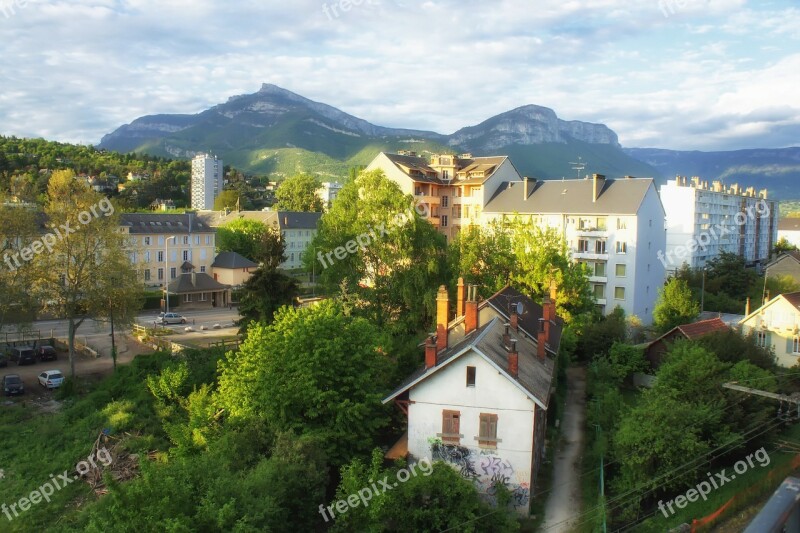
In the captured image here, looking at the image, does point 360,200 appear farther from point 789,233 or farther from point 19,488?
point 789,233

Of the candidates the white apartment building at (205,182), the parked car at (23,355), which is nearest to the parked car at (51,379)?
the parked car at (23,355)

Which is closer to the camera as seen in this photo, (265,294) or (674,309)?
(265,294)

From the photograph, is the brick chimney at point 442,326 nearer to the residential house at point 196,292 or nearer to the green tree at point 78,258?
the green tree at point 78,258

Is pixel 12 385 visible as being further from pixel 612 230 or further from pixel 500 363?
pixel 612 230

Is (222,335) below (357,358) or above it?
below

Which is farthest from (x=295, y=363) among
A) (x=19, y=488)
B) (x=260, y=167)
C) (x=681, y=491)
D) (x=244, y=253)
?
(x=260, y=167)

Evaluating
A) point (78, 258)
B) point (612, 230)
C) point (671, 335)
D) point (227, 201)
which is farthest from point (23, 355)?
point (227, 201)
